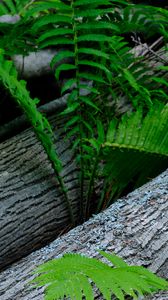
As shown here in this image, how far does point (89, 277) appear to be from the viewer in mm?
1625

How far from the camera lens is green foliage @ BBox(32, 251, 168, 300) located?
155 cm

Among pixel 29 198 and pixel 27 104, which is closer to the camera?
pixel 27 104

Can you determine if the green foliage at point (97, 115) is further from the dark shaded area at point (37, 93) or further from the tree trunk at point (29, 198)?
the dark shaded area at point (37, 93)

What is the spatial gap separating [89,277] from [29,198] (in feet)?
4.14

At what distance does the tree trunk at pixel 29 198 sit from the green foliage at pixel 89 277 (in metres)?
1.04

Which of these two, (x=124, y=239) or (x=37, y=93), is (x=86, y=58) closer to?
(x=37, y=93)

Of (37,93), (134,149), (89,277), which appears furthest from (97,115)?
(89,277)

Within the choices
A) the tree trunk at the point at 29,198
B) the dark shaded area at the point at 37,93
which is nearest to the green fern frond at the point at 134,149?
the tree trunk at the point at 29,198

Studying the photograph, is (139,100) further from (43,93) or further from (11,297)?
(11,297)

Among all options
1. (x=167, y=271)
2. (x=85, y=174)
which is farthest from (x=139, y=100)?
(x=167, y=271)

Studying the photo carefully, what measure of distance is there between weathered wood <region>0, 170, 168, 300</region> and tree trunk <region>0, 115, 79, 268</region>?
0.31 m

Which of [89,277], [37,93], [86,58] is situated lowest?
[89,277]

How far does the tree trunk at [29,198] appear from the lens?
273 centimetres

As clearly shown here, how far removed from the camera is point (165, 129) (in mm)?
2936
